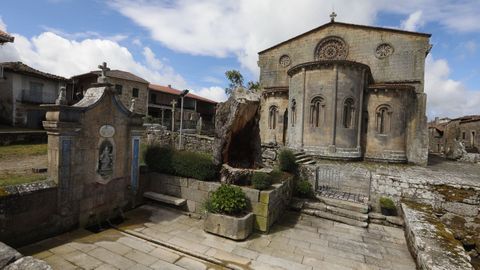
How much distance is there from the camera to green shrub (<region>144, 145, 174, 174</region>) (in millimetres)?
8320

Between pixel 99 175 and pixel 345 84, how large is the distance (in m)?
15.2

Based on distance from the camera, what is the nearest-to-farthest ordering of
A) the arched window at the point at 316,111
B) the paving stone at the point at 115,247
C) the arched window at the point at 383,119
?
the paving stone at the point at 115,247
the arched window at the point at 316,111
the arched window at the point at 383,119

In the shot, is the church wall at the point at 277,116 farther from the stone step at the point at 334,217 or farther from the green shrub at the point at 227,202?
the green shrub at the point at 227,202

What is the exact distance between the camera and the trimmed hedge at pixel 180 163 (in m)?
7.75

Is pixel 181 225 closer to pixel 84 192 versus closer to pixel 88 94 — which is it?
pixel 84 192

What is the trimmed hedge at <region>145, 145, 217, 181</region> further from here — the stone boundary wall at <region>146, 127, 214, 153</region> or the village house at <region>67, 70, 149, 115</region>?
the village house at <region>67, 70, 149, 115</region>

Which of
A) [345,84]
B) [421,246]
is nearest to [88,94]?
[421,246]

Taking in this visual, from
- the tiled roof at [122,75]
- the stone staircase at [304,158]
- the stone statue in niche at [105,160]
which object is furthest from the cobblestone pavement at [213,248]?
the tiled roof at [122,75]

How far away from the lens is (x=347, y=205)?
8.42 meters

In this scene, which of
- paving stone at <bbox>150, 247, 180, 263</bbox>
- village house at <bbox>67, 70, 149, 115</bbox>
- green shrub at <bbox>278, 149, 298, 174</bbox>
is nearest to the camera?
paving stone at <bbox>150, 247, 180, 263</bbox>

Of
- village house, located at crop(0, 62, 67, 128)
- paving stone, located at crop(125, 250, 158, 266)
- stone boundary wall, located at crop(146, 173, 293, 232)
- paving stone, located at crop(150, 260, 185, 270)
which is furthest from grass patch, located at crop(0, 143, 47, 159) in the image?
paving stone, located at crop(150, 260, 185, 270)

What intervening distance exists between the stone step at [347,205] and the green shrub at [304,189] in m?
0.51

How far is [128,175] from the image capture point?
7719mm

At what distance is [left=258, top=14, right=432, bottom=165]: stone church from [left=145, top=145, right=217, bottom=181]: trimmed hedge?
10448mm
